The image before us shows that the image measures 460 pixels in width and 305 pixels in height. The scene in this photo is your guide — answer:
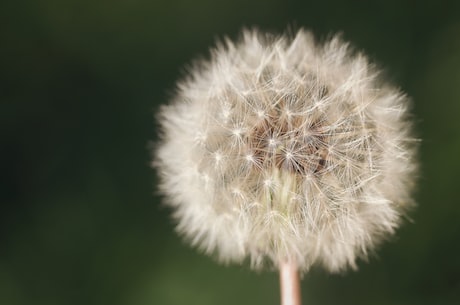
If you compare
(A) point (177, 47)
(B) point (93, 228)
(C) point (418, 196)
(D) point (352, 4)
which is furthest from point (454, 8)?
(B) point (93, 228)

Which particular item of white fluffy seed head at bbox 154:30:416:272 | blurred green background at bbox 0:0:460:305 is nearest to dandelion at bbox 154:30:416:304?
white fluffy seed head at bbox 154:30:416:272

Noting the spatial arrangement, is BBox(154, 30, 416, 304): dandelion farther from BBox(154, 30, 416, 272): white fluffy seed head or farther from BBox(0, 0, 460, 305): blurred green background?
BBox(0, 0, 460, 305): blurred green background

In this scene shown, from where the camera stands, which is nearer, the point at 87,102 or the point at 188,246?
the point at 188,246

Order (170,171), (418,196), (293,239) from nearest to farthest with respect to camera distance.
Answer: (293,239)
(170,171)
(418,196)

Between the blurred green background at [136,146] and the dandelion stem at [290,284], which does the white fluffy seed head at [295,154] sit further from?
the blurred green background at [136,146]

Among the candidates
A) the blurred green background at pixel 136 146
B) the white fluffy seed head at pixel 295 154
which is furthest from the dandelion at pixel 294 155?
the blurred green background at pixel 136 146

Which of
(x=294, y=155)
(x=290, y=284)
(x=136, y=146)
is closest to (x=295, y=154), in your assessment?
(x=294, y=155)

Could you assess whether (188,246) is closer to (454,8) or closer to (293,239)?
(293,239)
